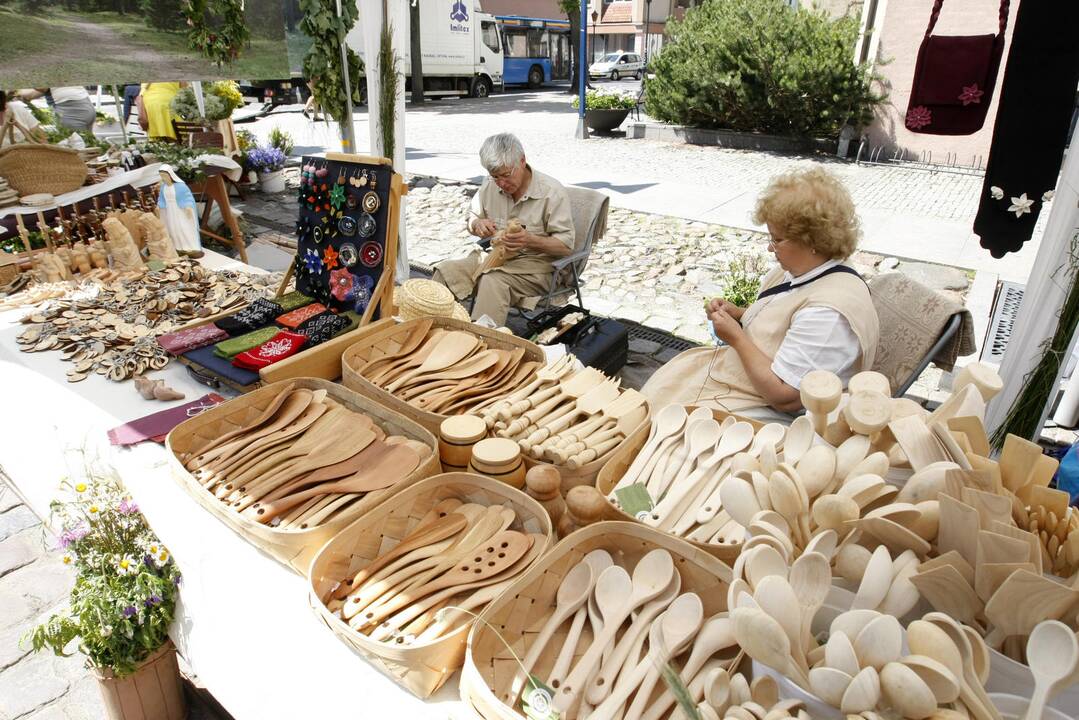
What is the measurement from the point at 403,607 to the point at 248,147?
8.63 meters

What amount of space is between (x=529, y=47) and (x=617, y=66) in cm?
644

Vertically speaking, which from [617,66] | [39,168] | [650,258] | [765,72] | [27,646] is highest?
[617,66]

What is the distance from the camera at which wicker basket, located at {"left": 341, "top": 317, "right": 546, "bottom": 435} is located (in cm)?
183

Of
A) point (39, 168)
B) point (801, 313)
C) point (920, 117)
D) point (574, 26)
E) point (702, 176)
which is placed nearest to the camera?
point (801, 313)

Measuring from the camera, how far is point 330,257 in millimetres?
2744

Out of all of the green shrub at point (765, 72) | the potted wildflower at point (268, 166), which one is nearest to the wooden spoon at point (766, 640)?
the potted wildflower at point (268, 166)

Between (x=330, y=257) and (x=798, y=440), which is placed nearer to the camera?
(x=798, y=440)

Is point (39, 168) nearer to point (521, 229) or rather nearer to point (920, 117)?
point (521, 229)

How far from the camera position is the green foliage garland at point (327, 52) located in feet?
13.5

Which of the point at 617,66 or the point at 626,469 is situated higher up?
the point at 617,66

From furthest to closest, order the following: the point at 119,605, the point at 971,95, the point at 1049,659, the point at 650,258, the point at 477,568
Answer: the point at 650,258
the point at 971,95
the point at 119,605
the point at 477,568
the point at 1049,659

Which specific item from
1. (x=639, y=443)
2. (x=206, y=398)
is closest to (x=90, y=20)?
(x=206, y=398)

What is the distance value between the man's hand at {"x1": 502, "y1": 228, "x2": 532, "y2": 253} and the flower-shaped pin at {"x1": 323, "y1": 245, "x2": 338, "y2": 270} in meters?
0.98

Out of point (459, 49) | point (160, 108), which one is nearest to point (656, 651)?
point (160, 108)
